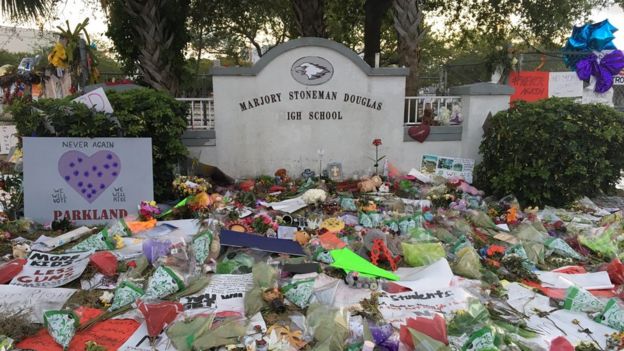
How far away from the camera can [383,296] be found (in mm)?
3408

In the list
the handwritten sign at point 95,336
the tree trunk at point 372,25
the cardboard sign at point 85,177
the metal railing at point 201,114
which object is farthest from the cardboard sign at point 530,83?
the handwritten sign at point 95,336

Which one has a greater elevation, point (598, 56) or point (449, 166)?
point (598, 56)

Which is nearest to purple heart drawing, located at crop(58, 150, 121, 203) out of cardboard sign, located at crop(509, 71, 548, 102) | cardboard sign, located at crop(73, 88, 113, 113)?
cardboard sign, located at crop(73, 88, 113, 113)

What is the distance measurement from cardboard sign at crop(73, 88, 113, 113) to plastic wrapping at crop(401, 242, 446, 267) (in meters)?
3.93

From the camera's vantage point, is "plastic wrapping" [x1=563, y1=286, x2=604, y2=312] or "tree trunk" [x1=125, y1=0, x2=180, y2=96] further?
"tree trunk" [x1=125, y1=0, x2=180, y2=96]

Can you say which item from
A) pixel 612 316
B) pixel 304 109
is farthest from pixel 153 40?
pixel 612 316

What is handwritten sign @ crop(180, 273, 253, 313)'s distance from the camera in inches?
126

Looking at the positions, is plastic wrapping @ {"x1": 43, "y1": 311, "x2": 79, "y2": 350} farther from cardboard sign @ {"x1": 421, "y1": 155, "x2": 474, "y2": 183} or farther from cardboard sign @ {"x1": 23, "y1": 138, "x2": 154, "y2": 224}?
cardboard sign @ {"x1": 421, "y1": 155, "x2": 474, "y2": 183}

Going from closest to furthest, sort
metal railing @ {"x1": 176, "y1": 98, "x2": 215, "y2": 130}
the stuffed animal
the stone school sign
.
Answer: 1. the stuffed animal
2. the stone school sign
3. metal railing @ {"x1": 176, "y1": 98, "x2": 215, "y2": 130}

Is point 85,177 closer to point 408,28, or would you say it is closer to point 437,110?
point 437,110

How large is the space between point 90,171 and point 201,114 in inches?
95.1

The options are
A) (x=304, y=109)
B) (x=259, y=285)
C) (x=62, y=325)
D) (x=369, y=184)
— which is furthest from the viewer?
(x=304, y=109)

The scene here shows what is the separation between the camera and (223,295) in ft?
11.0

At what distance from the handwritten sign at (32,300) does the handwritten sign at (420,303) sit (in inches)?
93.7
